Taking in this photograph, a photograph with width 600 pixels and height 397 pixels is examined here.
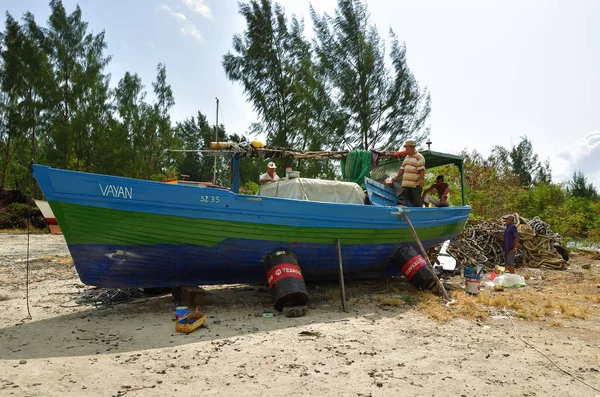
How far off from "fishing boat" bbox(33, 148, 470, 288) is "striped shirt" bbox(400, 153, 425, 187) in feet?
2.61

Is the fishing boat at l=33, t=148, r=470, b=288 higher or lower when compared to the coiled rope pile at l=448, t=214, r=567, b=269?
higher

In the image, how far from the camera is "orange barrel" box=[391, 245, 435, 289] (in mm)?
6859

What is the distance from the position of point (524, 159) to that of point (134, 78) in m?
39.6

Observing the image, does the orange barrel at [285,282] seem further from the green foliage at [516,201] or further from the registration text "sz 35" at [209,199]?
the green foliage at [516,201]

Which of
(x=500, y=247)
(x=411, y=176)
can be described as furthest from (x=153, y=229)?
(x=500, y=247)

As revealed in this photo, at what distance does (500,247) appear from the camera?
11.7 m

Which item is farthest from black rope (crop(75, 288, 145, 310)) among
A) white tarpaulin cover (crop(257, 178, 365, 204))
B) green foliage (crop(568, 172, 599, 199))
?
green foliage (crop(568, 172, 599, 199))

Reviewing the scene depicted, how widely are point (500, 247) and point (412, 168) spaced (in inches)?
234

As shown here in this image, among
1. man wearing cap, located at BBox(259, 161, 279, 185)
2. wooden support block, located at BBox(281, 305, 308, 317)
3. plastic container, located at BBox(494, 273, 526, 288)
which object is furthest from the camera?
plastic container, located at BBox(494, 273, 526, 288)

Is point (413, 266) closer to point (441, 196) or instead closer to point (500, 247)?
point (441, 196)

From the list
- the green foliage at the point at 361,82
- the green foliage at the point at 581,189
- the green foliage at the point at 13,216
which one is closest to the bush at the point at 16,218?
the green foliage at the point at 13,216

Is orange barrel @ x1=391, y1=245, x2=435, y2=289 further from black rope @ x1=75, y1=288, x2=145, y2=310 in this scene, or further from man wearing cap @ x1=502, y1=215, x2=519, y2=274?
black rope @ x1=75, y1=288, x2=145, y2=310

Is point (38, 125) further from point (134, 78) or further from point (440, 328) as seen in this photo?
point (440, 328)

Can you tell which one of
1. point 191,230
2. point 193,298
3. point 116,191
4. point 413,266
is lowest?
point 193,298
